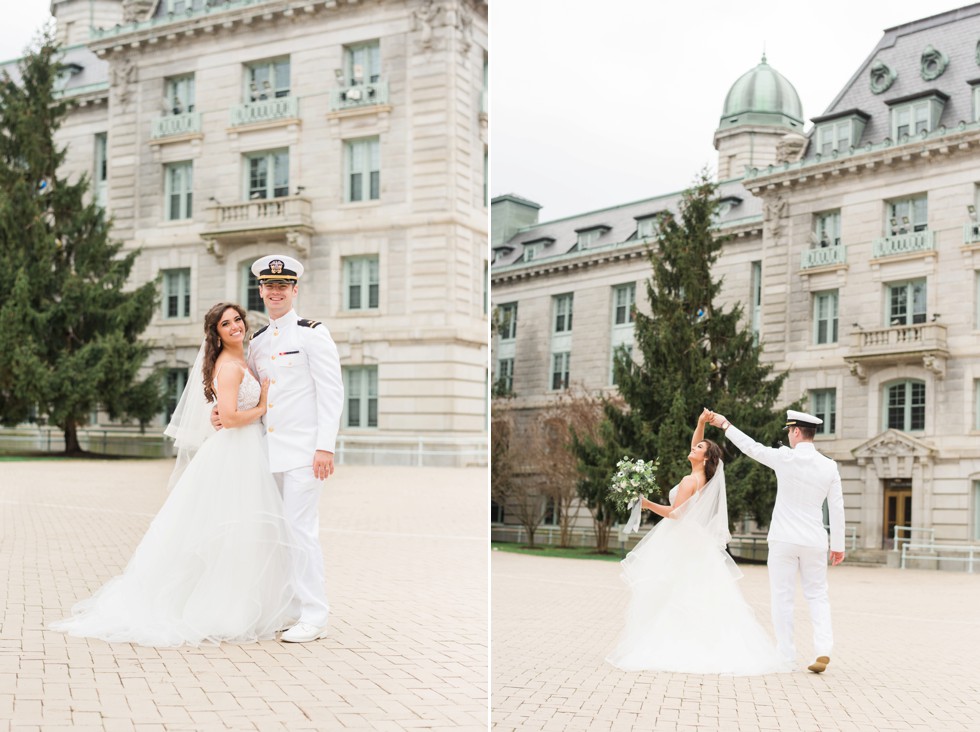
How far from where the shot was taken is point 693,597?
6320mm

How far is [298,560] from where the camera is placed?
5129 millimetres

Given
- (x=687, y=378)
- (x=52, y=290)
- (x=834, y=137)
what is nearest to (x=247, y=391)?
(x=687, y=378)

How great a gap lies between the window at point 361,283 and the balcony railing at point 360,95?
2.92m

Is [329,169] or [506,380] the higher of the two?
[329,169]

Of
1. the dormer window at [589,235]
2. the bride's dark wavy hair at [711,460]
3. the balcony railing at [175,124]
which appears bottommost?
the bride's dark wavy hair at [711,460]

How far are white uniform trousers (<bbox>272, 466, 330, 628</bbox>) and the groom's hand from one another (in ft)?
0.55

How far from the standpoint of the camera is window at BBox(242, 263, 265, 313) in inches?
741

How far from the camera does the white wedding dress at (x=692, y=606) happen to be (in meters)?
6.20

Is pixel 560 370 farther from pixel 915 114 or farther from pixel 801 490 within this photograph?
pixel 801 490

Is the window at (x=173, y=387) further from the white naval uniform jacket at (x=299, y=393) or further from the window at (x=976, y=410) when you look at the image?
the window at (x=976, y=410)

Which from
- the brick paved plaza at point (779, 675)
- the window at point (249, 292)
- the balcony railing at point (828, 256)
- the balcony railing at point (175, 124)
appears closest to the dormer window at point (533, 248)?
the balcony railing at point (828, 256)

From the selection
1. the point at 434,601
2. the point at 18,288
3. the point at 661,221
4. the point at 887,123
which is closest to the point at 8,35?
the point at 18,288

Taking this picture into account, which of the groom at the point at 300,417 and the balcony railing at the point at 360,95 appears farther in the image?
the balcony railing at the point at 360,95

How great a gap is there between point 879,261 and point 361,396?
9533mm
